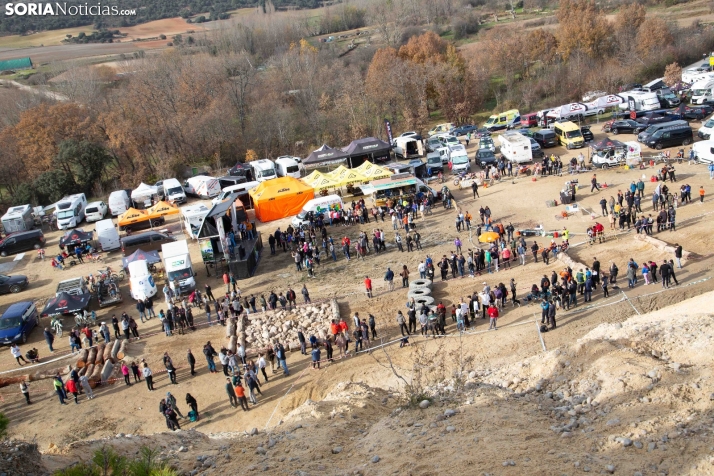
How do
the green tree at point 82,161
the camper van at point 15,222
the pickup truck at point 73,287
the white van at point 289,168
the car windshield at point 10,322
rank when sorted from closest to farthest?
the car windshield at point 10,322
the pickup truck at point 73,287
the camper van at point 15,222
the white van at point 289,168
the green tree at point 82,161

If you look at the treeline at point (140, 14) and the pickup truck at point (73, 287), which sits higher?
the treeline at point (140, 14)

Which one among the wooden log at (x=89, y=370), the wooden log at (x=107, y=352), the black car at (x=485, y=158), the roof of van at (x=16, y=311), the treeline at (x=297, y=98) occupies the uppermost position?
the treeline at (x=297, y=98)

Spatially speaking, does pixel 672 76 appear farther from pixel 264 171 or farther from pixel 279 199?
pixel 279 199

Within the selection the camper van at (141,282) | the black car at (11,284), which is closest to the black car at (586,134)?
the camper van at (141,282)

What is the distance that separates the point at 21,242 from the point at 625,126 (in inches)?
1427

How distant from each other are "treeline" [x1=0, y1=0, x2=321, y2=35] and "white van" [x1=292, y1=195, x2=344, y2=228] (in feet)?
287

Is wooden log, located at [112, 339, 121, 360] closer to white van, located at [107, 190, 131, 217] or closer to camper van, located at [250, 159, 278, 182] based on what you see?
white van, located at [107, 190, 131, 217]

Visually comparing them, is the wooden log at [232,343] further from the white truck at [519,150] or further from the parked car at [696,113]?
the parked car at [696,113]

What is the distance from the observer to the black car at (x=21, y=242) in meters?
32.8

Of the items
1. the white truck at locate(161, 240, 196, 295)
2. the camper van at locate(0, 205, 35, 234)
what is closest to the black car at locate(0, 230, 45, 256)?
the camper van at locate(0, 205, 35, 234)

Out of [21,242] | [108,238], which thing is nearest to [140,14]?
[21,242]

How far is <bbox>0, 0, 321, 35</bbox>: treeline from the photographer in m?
105

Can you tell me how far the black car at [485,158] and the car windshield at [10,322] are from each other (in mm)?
25040

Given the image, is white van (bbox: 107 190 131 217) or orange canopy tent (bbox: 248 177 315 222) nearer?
orange canopy tent (bbox: 248 177 315 222)
